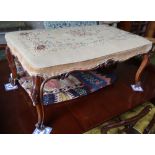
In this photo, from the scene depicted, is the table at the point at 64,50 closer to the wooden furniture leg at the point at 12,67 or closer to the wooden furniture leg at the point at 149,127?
the wooden furniture leg at the point at 12,67

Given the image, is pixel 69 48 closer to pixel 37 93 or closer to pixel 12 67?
pixel 37 93

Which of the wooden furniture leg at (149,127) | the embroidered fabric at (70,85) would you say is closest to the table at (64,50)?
the embroidered fabric at (70,85)

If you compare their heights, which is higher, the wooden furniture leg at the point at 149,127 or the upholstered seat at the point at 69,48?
the upholstered seat at the point at 69,48

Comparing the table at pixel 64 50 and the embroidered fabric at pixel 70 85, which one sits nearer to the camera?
the table at pixel 64 50

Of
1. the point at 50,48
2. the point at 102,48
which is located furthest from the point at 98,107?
the point at 50,48

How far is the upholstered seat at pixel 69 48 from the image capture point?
89 cm

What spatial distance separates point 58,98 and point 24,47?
0.37 meters

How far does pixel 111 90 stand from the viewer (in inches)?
53.1

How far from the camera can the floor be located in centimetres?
102

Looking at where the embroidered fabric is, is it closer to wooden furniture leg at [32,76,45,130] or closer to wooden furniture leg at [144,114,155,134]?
wooden furniture leg at [32,76,45,130]

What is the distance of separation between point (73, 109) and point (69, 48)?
35 centimetres

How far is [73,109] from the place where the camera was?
1.15 metres

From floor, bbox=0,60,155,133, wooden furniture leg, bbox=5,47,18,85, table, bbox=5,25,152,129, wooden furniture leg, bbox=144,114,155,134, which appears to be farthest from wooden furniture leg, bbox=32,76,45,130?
wooden furniture leg, bbox=144,114,155,134
